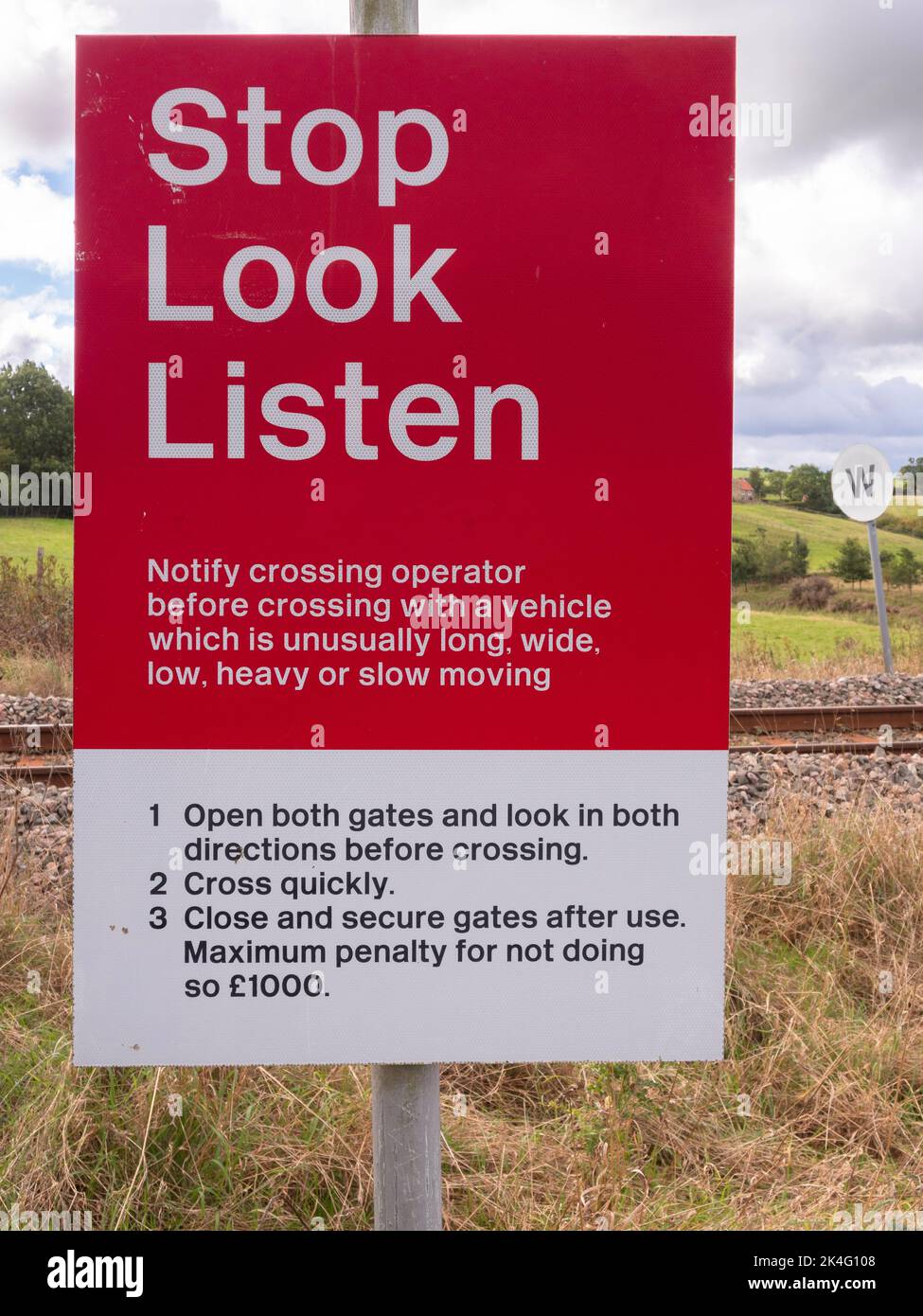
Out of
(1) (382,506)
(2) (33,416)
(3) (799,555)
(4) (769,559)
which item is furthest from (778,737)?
(3) (799,555)

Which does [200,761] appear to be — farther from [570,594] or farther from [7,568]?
[7,568]

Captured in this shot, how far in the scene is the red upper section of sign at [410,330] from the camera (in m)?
2.22

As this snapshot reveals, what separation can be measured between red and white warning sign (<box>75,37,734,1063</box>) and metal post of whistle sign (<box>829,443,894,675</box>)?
10298mm

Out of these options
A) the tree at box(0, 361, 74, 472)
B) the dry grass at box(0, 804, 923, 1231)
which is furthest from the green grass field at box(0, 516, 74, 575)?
the dry grass at box(0, 804, 923, 1231)

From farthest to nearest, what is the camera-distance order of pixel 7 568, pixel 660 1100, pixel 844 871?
pixel 7 568
pixel 844 871
pixel 660 1100

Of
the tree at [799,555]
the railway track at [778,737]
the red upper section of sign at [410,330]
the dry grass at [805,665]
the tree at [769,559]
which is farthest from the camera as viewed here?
the tree at [799,555]

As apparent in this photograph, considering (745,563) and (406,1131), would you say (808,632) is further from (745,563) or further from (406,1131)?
(406,1131)

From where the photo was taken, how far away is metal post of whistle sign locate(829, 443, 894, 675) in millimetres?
11992

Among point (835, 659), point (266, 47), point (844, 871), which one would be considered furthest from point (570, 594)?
point (835, 659)

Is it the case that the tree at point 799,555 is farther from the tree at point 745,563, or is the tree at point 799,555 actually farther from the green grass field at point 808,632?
the green grass field at point 808,632

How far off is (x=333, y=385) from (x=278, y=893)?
1.19 meters

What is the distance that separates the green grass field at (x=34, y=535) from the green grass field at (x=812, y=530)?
26.7 m

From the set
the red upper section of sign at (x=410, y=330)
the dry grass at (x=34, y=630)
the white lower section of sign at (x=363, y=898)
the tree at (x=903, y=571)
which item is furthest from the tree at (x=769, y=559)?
the white lower section of sign at (x=363, y=898)

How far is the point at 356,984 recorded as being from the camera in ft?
7.43
